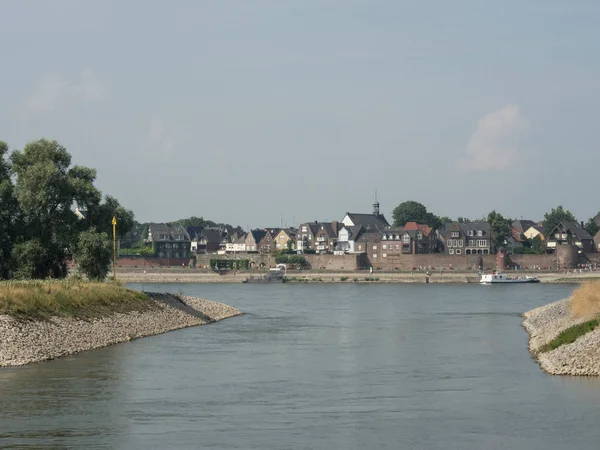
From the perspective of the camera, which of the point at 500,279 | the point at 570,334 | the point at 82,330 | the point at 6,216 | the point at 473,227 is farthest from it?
the point at 473,227

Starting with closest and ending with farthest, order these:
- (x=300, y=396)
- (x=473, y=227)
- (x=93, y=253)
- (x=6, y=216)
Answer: (x=300, y=396)
(x=93, y=253)
(x=6, y=216)
(x=473, y=227)

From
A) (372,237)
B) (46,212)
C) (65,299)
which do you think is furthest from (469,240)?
(65,299)

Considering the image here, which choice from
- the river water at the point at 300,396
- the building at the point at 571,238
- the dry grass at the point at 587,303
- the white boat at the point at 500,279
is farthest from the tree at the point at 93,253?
the building at the point at 571,238

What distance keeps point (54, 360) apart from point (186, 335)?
51.9ft

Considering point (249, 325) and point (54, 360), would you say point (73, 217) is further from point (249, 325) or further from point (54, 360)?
point (54, 360)

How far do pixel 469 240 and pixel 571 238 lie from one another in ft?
63.0

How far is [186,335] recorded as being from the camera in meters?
59.1

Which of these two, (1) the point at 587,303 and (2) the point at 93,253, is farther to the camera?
(2) the point at 93,253

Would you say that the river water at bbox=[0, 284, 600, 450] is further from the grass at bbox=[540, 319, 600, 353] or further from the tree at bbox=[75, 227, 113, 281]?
the tree at bbox=[75, 227, 113, 281]

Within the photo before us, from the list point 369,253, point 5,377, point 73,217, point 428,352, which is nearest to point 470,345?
point 428,352

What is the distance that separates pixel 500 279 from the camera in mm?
159500

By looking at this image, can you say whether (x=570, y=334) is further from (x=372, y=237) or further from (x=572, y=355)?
(x=372, y=237)

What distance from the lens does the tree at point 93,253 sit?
67.2 meters

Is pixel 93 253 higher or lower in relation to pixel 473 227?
lower
